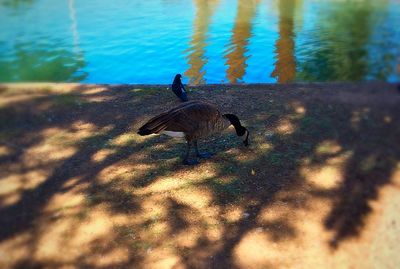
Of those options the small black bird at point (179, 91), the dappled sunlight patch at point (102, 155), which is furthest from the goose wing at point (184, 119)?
the small black bird at point (179, 91)

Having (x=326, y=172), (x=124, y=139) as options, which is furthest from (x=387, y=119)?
(x=124, y=139)

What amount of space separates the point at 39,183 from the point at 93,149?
108 centimetres

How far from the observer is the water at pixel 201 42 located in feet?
38.3

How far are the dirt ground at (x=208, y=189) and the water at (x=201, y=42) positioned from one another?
13.9 ft

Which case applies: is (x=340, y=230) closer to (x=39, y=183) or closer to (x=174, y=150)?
(x=174, y=150)

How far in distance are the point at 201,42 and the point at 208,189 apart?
11053 millimetres

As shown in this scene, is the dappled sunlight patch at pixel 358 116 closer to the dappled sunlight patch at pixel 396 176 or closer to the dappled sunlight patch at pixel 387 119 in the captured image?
the dappled sunlight patch at pixel 387 119

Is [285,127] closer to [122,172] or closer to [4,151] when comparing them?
[122,172]

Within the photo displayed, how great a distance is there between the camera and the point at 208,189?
479cm

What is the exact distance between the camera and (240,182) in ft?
16.2

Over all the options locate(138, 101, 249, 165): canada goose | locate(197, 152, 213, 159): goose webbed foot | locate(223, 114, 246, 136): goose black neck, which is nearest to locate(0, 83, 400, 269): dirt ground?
locate(197, 152, 213, 159): goose webbed foot

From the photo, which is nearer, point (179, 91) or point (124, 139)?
point (124, 139)

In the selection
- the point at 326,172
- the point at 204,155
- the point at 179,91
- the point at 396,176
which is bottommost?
the point at 396,176

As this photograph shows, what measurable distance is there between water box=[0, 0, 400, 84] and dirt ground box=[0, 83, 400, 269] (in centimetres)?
424
